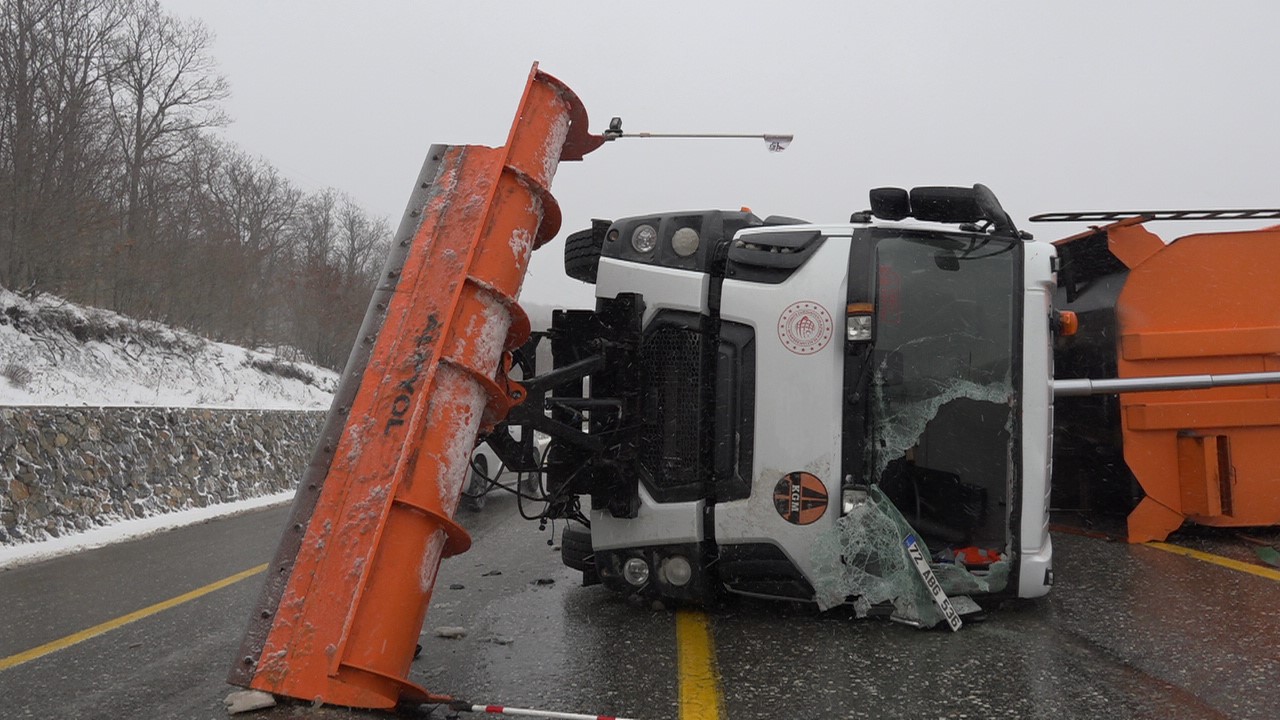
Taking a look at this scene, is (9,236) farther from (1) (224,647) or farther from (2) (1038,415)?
(2) (1038,415)

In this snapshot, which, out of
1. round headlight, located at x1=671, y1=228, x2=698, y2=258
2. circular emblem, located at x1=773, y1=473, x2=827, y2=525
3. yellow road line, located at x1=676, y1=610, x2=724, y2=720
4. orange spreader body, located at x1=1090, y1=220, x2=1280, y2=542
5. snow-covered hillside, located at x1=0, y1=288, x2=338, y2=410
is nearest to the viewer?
yellow road line, located at x1=676, y1=610, x2=724, y2=720

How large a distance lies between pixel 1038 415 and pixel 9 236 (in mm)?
18165

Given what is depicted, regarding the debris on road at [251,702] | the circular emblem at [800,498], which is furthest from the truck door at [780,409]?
the debris on road at [251,702]

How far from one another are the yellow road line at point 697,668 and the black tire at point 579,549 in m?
0.62

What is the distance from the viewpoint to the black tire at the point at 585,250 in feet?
17.1

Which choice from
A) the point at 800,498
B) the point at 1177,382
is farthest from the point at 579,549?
the point at 1177,382

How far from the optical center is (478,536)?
8.52 meters

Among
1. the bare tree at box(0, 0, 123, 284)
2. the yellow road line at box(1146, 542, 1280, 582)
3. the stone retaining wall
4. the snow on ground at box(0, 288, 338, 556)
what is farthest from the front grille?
the bare tree at box(0, 0, 123, 284)

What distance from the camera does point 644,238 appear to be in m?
4.65

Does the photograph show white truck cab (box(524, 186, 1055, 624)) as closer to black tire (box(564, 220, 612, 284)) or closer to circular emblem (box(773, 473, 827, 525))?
circular emblem (box(773, 473, 827, 525))

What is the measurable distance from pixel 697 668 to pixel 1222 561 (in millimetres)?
4033

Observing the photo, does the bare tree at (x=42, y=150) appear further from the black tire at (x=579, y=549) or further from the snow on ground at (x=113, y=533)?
the black tire at (x=579, y=549)

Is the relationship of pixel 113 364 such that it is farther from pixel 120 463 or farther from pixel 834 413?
pixel 834 413

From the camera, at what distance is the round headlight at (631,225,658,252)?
4.63 meters
